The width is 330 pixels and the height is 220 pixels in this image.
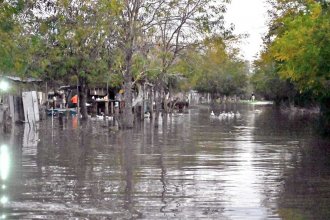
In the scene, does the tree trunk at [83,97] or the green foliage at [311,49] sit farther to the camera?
the tree trunk at [83,97]

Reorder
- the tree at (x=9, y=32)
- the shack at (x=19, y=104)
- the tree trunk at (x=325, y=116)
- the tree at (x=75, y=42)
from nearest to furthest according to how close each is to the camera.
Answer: the tree at (x=9, y=32) → the tree at (x=75, y=42) → the tree trunk at (x=325, y=116) → the shack at (x=19, y=104)

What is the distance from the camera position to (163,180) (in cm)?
1557

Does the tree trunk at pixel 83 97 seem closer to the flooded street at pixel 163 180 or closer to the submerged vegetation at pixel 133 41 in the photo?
the submerged vegetation at pixel 133 41

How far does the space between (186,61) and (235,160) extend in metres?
22.4

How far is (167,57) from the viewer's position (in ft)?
136

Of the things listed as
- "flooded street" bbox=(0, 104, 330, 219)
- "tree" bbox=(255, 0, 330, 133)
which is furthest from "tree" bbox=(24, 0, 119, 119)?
"tree" bbox=(255, 0, 330, 133)

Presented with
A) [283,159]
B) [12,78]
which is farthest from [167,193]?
[12,78]

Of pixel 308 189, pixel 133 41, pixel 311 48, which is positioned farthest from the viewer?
pixel 133 41

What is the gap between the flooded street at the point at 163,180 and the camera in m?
11.8

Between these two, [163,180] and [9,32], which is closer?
[163,180]

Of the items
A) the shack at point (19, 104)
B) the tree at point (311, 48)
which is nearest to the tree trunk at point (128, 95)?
the shack at point (19, 104)

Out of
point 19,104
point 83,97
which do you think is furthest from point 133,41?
point 83,97

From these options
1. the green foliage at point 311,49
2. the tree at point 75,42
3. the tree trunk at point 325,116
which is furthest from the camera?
the tree trunk at point 325,116

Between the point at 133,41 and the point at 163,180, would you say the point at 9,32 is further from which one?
the point at 133,41
